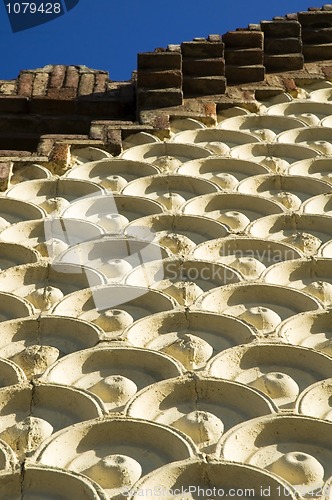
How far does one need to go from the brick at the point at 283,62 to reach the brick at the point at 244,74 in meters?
0.49

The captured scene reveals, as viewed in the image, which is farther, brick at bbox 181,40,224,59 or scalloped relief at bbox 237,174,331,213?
brick at bbox 181,40,224,59

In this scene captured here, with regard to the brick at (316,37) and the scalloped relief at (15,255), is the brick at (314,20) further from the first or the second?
the scalloped relief at (15,255)

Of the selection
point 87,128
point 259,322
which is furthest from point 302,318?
point 87,128

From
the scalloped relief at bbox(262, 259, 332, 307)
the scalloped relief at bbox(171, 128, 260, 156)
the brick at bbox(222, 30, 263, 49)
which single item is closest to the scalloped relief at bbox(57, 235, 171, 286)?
the scalloped relief at bbox(262, 259, 332, 307)

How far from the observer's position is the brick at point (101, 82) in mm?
14703

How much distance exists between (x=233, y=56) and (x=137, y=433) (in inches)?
321

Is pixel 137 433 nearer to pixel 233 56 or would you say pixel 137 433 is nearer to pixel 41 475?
pixel 41 475

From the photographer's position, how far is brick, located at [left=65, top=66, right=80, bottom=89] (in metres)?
14.8

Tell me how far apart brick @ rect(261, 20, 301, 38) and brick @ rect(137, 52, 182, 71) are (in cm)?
192

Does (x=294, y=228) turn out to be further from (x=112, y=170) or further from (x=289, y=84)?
(x=289, y=84)

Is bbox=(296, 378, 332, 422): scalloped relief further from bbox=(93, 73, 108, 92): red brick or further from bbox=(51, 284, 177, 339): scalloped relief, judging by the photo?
bbox=(93, 73, 108, 92): red brick

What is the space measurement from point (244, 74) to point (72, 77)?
2.20 meters

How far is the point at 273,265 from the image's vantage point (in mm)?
10242

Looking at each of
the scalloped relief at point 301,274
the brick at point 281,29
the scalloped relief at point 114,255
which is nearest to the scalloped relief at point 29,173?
the scalloped relief at point 114,255
